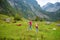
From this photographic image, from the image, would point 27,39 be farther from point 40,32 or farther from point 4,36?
point 40,32

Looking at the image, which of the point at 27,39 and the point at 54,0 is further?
the point at 54,0

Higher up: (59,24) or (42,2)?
(42,2)

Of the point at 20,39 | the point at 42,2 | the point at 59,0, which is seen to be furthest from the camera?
the point at 42,2

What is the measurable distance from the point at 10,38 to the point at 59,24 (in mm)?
4006

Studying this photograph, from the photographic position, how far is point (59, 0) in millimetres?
11711

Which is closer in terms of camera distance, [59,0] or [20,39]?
[20,39]

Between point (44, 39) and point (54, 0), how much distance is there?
3174 mm

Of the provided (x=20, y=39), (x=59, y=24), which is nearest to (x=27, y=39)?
(x=20, y=39)

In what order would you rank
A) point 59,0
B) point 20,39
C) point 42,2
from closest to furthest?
point 20,39, point 59,0, point 42,2

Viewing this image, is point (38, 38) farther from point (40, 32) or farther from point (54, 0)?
point (54, 0)

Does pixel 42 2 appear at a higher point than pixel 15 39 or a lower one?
higher

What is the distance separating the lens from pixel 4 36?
11.0m

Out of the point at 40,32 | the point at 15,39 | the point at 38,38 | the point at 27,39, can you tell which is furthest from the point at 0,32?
the point at 40,32

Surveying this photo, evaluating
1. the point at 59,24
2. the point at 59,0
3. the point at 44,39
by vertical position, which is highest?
the point at 59,0
